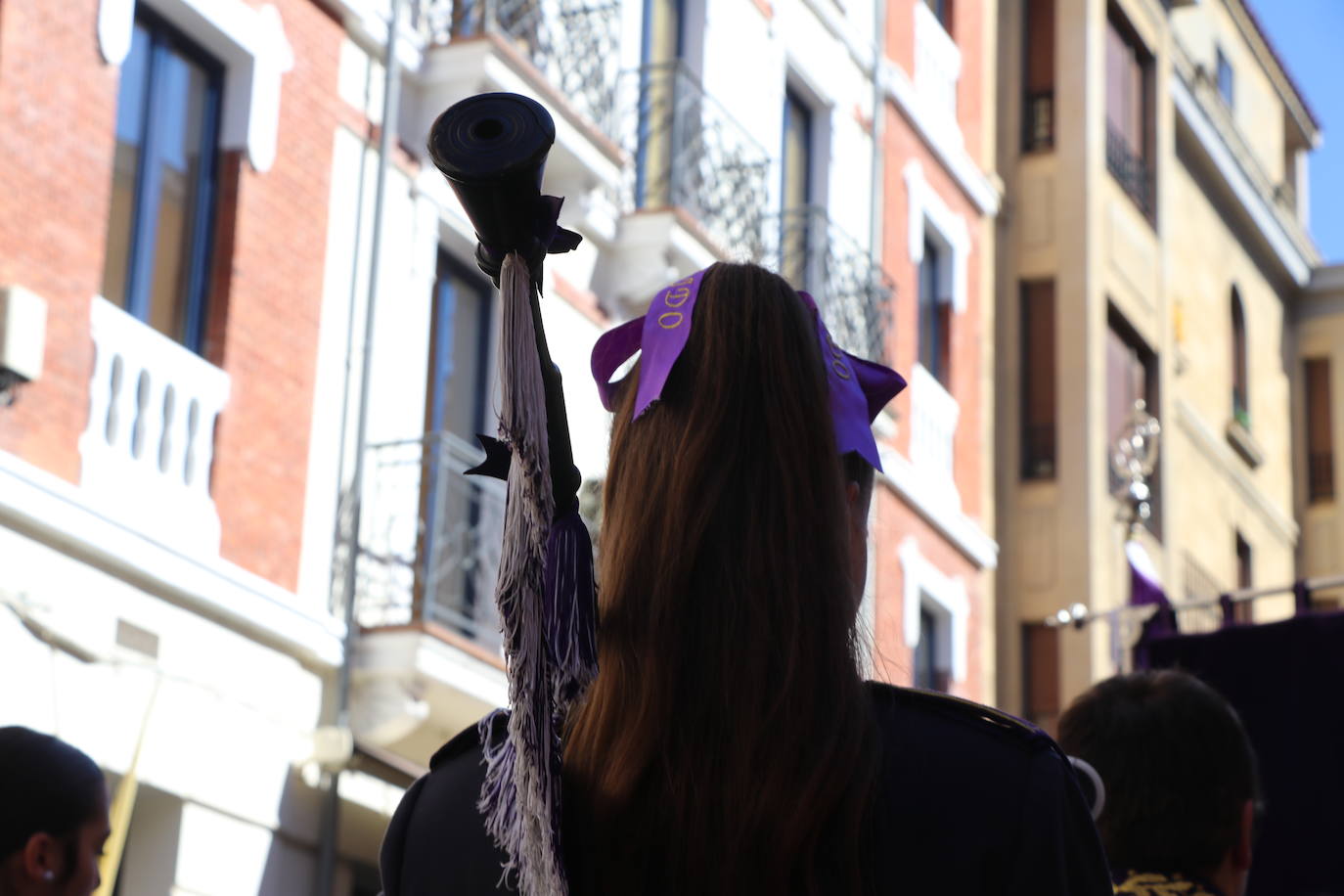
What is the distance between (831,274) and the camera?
15891 millimetres

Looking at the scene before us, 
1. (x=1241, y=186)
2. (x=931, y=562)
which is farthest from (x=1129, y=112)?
(x=931, y=562)

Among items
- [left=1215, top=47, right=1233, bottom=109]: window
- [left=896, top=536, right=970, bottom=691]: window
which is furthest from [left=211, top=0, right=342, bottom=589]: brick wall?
[left=1215, top=47, right=1233, bottom=109]: window

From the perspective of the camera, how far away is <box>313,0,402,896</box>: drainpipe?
10766 millimetres

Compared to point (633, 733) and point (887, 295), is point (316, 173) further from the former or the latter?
point (633, 733)

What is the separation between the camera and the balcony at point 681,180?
13555mm

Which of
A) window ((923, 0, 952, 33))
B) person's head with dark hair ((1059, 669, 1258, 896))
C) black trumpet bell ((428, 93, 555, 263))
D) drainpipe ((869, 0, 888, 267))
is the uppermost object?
window ((923, 0, 952, 33))

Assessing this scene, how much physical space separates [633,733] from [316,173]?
933cm

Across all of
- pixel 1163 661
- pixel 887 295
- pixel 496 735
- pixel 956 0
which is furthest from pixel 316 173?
pixel 956 0

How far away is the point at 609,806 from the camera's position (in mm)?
2018

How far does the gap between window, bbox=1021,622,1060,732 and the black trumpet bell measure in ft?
59.6

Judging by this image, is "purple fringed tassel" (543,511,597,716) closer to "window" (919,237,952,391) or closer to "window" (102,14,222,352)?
"window" (102,14,222,352)

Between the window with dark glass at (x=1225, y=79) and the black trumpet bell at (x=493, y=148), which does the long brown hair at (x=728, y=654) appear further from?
the window with dark glass at (x=1225, y=79)

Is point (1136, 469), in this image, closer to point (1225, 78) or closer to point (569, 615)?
point (569, 615)

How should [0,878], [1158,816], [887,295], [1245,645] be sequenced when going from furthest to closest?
[887,295] → [1245,645] → [1158,816] → [0,878]
